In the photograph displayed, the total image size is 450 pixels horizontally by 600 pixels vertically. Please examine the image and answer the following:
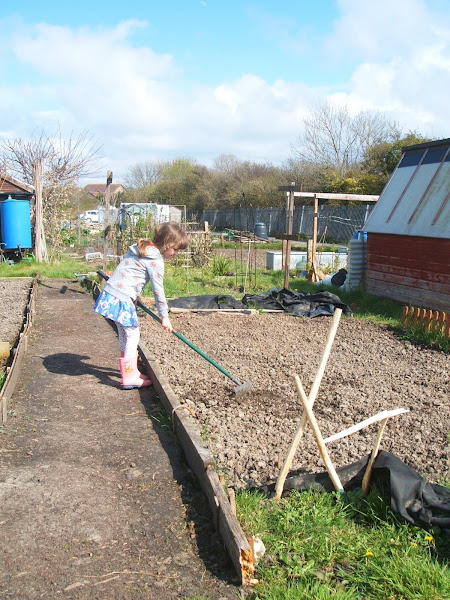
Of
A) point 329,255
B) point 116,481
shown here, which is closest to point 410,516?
point 116,481

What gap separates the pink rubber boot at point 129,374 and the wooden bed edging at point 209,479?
0.69 feet

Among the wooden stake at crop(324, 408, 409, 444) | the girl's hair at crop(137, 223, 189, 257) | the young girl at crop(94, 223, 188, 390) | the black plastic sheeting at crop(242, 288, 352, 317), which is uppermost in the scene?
the girl's hair at crop(137, 223, 189, 257)

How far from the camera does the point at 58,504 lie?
3.37 metres

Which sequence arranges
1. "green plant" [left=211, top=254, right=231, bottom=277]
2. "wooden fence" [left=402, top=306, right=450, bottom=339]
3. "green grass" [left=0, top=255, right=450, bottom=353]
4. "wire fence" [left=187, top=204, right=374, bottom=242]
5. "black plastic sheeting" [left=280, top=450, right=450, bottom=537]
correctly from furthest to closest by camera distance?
1. "wire fence" [left=187, top=204, right=374, bottom=242]
2. "green plant" [left=211, top=254, right=231, bottom=277]
3. "green grass" [left=0, top=255, right=450, bottom=353]
4. "wooden fence" [left=402, top=306, right=450, bottom=339]
5. "black plastic sheeting" [left=280, top=450, right=450, bottom=537]

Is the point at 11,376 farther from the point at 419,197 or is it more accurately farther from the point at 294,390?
the point at 419,197

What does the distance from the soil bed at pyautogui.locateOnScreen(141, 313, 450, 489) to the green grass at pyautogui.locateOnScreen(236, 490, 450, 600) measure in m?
0.43

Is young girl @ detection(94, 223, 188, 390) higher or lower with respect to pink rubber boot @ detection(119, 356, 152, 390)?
higher

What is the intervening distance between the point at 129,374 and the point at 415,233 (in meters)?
6.89

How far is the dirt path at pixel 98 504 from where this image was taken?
2689 millimetres

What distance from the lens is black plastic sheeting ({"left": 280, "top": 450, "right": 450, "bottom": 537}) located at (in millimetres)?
2938

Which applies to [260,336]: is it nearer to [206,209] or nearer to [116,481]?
[116,481]

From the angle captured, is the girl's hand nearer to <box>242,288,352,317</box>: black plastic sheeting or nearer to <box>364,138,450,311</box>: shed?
<box>242,288,352,317</box>: black plastic sheeting

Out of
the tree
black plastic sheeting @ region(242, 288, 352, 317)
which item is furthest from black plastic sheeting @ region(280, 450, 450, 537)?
the tree

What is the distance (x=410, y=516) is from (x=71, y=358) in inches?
186
